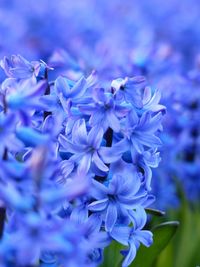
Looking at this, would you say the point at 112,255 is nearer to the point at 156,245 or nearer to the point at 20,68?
the point at 156,245

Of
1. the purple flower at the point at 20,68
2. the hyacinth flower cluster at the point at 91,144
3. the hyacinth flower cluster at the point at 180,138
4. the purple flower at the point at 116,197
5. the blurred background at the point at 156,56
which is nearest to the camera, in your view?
the hyacinth flower cluster at the point at 91,144

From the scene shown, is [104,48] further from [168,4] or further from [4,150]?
[168,4]

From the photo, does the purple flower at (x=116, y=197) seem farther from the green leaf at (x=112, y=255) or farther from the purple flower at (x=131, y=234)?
the green leaf at (x=112, y=255)

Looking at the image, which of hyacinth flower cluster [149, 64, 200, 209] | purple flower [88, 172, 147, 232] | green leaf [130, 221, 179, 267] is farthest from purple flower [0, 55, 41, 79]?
hyacinth flower cluster [149, 64, 200, 209]

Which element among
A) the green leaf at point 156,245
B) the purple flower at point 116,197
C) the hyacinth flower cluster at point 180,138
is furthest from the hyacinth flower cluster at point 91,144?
the hyacinth flower cluster at point 180,138

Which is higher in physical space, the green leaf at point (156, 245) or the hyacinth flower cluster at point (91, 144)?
the hyacinth flower cluster at point (91, 144)

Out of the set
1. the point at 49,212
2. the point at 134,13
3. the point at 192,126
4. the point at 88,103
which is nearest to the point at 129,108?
the point at 88,103

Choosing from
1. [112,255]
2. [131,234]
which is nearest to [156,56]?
[112,255]
